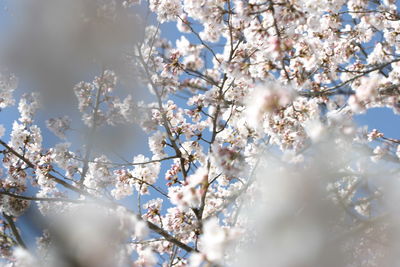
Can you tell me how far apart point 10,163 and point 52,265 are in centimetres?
440

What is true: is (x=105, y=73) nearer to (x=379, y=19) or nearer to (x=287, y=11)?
(x=287, y=11)

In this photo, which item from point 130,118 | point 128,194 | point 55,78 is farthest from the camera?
point 128,194

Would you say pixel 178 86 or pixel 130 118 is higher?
pixel 178 86

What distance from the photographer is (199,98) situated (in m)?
5.12

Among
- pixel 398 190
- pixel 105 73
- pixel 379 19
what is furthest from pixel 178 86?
pixel 379 19

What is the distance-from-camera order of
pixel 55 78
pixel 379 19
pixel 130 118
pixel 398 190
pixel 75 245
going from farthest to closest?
pixel 379 19
pixel 130 118
pixel 398 190
pixel 55 78
pixel 75 245

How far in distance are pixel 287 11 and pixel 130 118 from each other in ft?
6.88

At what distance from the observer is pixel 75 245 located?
4.48 ft

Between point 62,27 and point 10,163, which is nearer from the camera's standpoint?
point 62,27

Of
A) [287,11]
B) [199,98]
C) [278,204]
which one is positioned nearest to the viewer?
[278,204]

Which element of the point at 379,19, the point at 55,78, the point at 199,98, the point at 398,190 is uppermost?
the point at 379,19

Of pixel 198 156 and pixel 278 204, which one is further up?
pixel 198 156

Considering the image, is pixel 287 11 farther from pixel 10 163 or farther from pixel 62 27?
pixel 10 163

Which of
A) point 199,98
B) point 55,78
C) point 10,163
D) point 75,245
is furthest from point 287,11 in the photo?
point 10,163
